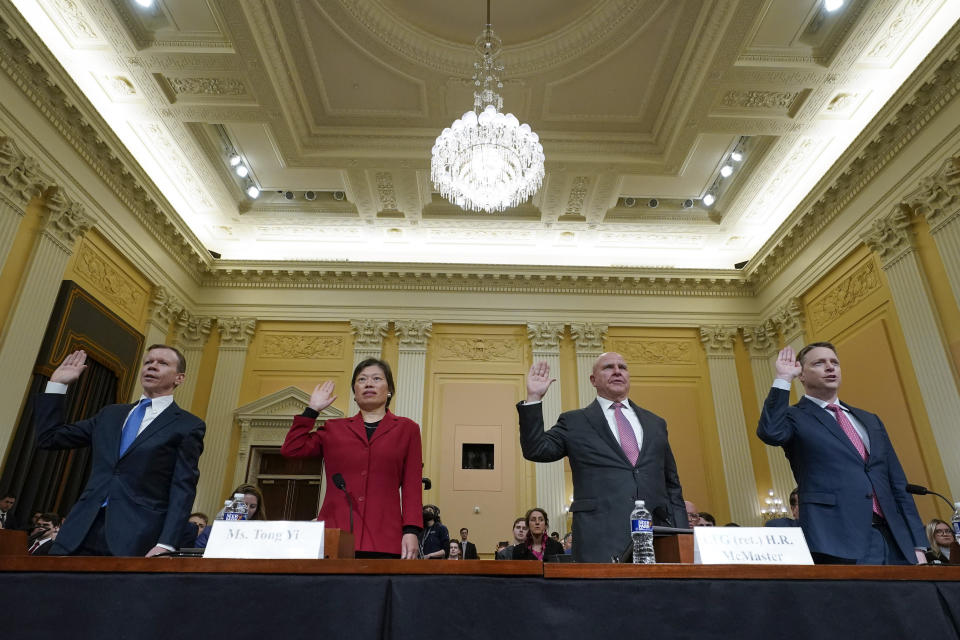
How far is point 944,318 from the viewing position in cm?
→ 672

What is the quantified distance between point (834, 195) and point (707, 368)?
383cm

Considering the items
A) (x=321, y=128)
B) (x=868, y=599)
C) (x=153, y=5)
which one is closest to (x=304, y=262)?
(x=321, y=128)

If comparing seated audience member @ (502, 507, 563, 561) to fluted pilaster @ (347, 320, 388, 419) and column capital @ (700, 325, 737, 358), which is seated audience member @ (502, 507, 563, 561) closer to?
fluted pilaster @ (347, 320, 388, 419)

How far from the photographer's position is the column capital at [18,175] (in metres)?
6.24

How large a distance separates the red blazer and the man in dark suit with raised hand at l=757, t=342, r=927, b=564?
148 cm

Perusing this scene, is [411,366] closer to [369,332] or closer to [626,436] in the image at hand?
[369,332]

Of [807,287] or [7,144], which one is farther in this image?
[807,287]

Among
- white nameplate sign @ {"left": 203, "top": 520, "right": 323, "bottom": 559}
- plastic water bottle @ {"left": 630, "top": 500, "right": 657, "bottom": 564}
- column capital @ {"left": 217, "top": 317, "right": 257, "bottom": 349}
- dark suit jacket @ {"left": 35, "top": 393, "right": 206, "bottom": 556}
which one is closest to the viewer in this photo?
white nameplate sign @ {"left": 203, "top": 520, "right": 323, "bottom": 559}

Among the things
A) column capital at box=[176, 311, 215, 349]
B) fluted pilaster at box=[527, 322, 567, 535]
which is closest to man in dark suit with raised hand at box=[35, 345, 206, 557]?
fluted pilaster at box=[527, 322, 567, 535]

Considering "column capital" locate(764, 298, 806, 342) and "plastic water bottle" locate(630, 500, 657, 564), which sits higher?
"column capital" locate(764, 298, 806, 342)

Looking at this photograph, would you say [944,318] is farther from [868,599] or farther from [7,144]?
[7,144]

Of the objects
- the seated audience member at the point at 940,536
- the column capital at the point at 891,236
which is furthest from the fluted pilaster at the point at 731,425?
the seated audience member at the point at 940,536

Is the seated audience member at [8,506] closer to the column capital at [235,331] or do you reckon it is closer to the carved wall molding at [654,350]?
the column capital at [235,331]

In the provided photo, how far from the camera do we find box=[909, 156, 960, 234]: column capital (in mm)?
6418
